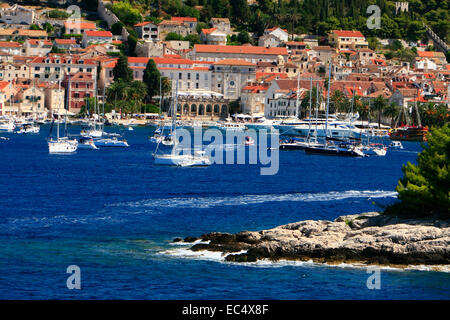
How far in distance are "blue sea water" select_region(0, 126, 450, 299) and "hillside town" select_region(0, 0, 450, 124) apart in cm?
4980

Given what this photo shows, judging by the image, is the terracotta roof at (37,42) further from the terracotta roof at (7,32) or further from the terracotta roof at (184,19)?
the terracotta roof at (184,19)

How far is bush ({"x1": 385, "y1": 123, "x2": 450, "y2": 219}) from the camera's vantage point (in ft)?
113

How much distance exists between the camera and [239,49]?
5536 inches

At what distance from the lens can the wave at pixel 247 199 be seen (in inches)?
1829

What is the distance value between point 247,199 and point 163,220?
8992 mm

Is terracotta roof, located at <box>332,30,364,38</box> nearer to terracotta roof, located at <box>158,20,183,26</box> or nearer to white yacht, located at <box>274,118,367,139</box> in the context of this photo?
terracotta roof, located at <box>158,20,183,26</box>

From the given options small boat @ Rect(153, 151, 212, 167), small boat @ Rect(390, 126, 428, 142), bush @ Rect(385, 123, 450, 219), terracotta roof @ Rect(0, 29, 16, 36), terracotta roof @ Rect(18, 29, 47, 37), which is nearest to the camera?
bush @ Rect(385, 123, 450, 219)

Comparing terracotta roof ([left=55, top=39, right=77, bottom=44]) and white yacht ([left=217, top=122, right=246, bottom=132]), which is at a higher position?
terracotta roof ([left=55, top=39, right=77, bottom=44])

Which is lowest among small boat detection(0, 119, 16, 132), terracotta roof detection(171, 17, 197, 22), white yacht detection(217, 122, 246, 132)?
white yacht detection(217, 122, 246, 132)

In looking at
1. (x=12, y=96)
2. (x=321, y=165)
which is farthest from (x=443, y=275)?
(x=12, y=96)

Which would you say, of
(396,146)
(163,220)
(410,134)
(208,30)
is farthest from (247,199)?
(208,30)

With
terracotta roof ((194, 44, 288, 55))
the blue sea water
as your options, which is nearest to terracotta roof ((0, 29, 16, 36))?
terracotta roof ((194, 44, 288, 55))

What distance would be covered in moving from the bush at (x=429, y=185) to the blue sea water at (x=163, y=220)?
4504mm

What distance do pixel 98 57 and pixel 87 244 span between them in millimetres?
98081
